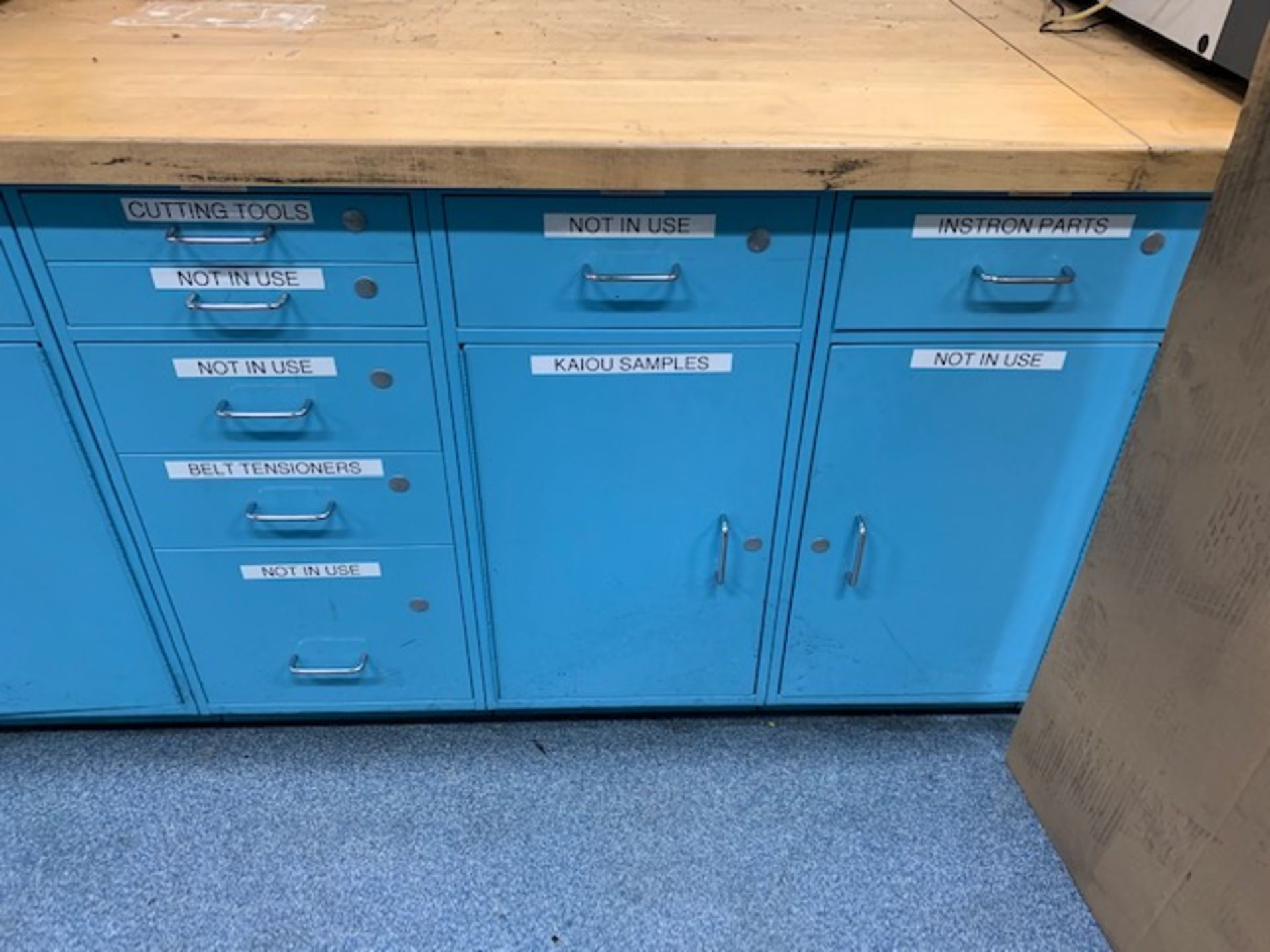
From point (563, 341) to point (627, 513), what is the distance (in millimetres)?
256

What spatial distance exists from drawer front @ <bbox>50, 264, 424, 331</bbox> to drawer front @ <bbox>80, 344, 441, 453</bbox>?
0.03 metres

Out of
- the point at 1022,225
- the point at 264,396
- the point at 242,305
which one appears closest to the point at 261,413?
the point at 264,396

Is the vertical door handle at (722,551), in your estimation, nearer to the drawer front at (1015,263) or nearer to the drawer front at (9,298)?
the drawer front at (1015,263)

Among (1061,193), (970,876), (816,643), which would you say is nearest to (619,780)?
(816,643)

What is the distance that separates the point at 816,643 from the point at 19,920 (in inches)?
43.3

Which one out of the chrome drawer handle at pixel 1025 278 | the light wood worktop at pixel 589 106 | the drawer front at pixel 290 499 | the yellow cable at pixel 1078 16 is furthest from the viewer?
the yellow cable at pixel 1078 16

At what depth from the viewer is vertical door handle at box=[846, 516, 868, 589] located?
1147 millimetres

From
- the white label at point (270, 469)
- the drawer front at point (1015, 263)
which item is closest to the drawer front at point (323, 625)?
the white label at point (270, 469)

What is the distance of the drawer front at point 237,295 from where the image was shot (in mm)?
921

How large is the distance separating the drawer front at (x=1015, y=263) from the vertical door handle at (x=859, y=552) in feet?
0.90

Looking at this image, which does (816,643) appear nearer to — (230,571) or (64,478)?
(230,571)

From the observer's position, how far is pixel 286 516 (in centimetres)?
110

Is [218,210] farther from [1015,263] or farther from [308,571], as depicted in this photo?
[1015,263]

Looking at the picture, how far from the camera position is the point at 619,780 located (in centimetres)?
131
